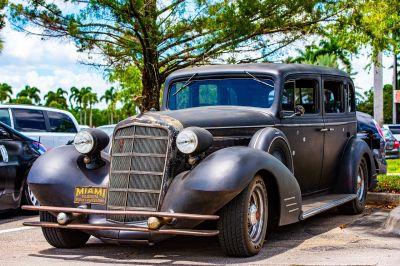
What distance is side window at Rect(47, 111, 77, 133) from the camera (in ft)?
50.4

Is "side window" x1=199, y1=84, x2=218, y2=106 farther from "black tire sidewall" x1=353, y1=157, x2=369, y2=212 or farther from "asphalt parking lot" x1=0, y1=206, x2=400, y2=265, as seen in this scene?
"black tire sidewall" x1=353, y1=157, x2=369, y2=212

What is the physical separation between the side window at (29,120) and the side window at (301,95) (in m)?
7.33

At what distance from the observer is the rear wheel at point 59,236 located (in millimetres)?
6859

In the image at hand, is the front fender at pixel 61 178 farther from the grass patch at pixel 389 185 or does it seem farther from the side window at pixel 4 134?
the grass patch at pixel 389 185

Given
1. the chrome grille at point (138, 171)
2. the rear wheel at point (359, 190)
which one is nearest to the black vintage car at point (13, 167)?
the chrome grille at point (138, 171)

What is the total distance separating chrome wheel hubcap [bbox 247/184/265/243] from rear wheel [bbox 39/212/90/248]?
5.86 feet

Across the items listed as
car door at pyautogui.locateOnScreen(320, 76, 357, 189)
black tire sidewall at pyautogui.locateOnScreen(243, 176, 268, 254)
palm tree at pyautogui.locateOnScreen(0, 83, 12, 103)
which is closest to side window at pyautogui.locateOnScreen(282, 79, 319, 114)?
car door at pyautogui.locateOnScreen(320, 76, 357, 189)

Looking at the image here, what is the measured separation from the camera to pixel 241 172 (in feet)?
19.7

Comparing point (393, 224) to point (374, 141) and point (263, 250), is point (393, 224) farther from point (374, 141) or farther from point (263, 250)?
point (374, 141)

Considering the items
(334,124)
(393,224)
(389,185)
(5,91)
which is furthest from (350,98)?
(5,91)

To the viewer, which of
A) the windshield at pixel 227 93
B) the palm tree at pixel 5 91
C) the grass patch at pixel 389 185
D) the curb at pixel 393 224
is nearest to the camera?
the curb at pixel 393 224

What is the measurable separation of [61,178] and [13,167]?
3324 millimetres

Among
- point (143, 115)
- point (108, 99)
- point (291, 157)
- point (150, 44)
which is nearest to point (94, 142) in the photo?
point (143, 115)

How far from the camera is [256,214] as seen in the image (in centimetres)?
650
